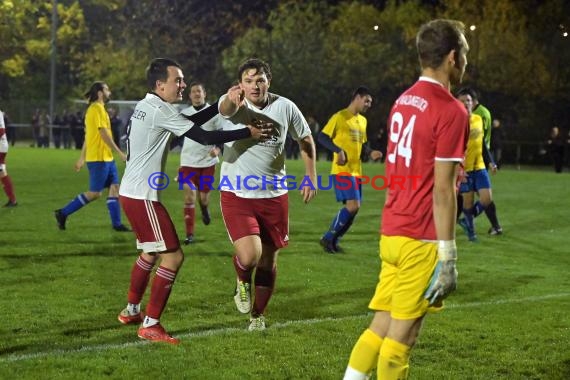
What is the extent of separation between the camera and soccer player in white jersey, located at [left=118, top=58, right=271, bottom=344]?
6.63 metres

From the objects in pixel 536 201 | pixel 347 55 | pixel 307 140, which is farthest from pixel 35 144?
pixel 307 140

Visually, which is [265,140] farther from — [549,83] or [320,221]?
[549,83]

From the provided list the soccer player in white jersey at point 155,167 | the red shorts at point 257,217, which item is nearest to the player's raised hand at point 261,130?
the soccer player in white jersey at point 155,167

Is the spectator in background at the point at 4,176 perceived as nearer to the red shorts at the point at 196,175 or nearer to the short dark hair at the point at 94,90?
the short dark hair at the point at 94,90

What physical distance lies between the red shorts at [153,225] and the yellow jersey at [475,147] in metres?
6.82

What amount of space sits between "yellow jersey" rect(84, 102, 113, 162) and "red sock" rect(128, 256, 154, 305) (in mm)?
5770

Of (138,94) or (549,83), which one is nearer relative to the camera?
(549,83)

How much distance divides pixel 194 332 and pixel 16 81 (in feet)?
201

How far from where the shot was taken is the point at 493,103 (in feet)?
136

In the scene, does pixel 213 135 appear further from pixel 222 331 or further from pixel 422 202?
pixel 422 202

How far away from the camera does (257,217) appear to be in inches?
282

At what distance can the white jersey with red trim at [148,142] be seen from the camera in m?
6.60

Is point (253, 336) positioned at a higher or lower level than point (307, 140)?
lower

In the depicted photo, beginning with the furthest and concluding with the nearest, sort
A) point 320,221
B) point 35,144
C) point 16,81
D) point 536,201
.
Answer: point 16,81
point 35,144
point 536,201
point 320,221
